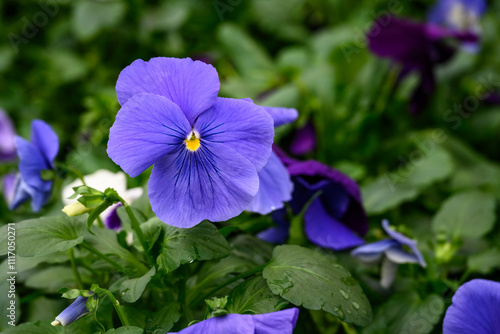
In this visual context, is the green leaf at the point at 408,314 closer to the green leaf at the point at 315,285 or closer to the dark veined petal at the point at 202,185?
the green leaf at the point at 315,285

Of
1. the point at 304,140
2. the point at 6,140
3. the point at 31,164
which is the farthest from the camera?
the point at 6,140

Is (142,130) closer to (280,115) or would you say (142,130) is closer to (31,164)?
(280,115)

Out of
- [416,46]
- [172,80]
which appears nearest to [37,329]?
[172,80]

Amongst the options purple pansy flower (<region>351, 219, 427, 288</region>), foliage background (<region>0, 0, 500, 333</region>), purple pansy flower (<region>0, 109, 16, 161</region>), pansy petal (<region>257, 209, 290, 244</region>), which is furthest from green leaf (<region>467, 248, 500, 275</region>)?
purple pansy flower (<region>0, 109, 16, 161</region>)

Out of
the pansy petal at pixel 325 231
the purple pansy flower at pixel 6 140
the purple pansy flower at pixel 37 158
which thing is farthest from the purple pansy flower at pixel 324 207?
the purple pansy flower at pixel 6 140

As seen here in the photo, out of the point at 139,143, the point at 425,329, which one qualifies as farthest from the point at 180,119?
the point at 425,329

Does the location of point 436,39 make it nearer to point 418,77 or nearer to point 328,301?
point 418,77

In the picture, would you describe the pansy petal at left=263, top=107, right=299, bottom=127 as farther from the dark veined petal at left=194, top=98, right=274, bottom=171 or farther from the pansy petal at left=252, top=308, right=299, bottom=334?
the pansy petal at left=252, top=308, right=299, bottom=334
